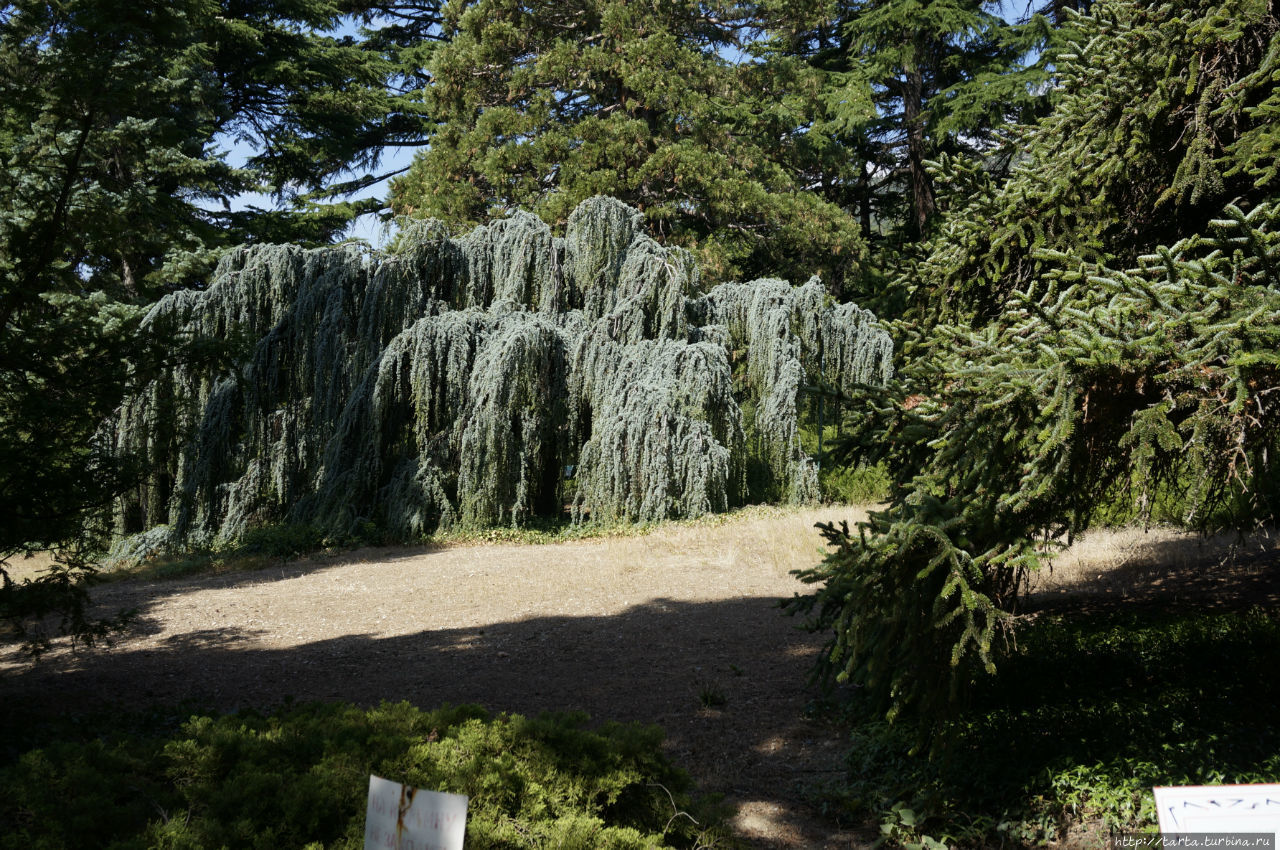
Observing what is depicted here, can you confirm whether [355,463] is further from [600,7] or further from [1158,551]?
[600,7]

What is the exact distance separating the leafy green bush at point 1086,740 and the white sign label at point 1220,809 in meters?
1.57

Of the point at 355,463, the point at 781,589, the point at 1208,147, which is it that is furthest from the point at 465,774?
the point at 355,463

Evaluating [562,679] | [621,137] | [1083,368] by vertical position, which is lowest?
[562,679]

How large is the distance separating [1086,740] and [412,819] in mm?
3078

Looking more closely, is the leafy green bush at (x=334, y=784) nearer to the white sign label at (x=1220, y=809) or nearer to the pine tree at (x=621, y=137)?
the white sign label at (x=1220, y=809)

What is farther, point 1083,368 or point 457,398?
point 457,398

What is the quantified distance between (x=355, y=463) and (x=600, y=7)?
36.3ft

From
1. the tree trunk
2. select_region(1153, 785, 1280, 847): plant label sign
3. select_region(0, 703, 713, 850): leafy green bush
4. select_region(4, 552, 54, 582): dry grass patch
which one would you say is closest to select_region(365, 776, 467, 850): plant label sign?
select_region(0, 703, 713, 850): leafy green bush

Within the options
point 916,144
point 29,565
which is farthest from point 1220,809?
point 916,144

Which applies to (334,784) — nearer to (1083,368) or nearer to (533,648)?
→ (1083,368)

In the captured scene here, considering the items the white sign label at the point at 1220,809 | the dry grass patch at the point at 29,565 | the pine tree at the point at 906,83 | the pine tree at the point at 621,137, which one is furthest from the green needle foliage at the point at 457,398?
the white sign label at the point at 1220,809

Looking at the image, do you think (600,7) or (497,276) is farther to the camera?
(600,7)

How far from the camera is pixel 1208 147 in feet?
11.9

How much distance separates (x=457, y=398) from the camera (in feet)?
35.1
